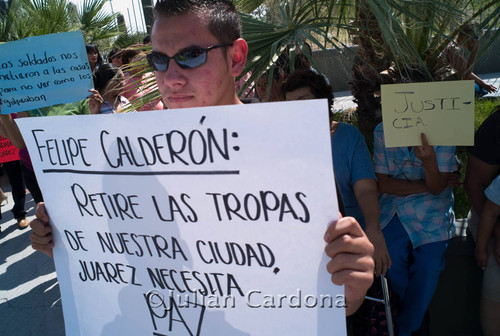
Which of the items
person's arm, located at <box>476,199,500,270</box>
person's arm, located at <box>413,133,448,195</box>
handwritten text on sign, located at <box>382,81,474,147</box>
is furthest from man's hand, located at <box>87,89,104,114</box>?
person's arm, located at <box>476,199,500,270</box>

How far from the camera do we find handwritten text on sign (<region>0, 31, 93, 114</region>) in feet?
8.79

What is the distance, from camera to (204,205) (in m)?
1.08

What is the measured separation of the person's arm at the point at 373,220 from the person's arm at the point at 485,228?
1.84 ft

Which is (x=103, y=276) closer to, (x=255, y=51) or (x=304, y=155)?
(x=304, y=155)

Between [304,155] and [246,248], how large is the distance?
0.94ft

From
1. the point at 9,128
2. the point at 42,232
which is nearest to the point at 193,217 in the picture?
the point at 42,232

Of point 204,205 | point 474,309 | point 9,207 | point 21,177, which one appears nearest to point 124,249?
point 204,205

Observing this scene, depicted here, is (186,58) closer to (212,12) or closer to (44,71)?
(212,12)

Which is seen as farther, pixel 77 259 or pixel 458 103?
pixel 458 103

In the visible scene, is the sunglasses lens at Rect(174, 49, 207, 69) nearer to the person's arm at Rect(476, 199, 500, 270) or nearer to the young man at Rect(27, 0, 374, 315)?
the young man at Rect(27, 0, 374, 315)

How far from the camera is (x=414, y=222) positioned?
7.55ft

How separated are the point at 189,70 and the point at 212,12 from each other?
0.22 meters

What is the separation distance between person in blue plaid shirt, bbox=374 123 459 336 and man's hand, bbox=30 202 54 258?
1.72m

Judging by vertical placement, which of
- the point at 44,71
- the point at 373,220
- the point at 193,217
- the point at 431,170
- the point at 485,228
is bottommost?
the point at 485,228
